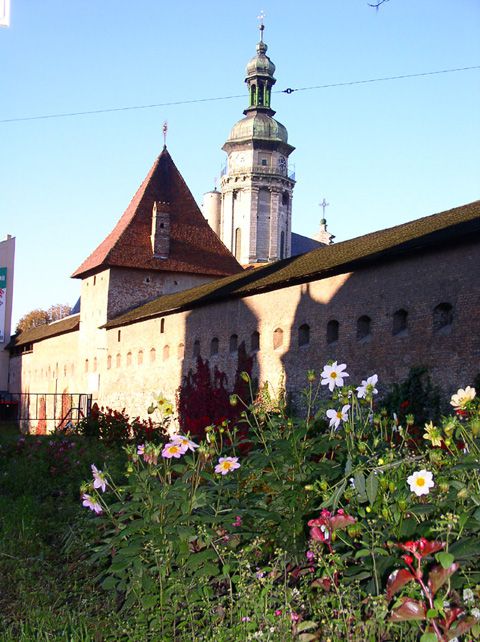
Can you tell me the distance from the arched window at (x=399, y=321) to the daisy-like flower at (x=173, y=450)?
11.3m

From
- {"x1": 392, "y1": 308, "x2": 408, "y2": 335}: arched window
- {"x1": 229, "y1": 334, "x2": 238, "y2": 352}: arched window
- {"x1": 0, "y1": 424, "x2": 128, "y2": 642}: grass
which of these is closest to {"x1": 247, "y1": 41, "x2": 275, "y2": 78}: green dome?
{"x1": 229, "y1": 334, "x2": 238, "y2": 352}: arched window

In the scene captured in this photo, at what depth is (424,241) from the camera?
49.1 feet

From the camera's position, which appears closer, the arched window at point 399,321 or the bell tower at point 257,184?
the arched window at point 399,321

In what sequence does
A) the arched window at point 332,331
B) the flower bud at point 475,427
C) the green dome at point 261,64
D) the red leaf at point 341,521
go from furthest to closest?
the green dome at point 261,64 → the arched window at point 332,331 → the flower bud at point 475,427 → the red leaf at point 341,521

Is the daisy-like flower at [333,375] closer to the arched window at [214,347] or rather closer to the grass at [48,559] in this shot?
the grass at [48,559]

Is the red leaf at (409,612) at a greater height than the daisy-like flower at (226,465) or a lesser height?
lesser

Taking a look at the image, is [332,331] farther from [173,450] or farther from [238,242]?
[238,242]

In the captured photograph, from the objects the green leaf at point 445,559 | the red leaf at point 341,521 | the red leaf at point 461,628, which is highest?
the red leaf at point 341,521

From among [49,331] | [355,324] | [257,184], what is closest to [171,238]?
[49,331]

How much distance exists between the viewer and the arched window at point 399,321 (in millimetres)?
15500

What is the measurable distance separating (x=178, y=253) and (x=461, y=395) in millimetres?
28449

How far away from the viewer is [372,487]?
3.55 m

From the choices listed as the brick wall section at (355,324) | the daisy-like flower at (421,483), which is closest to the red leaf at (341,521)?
the daisy-like flower at (421,483)

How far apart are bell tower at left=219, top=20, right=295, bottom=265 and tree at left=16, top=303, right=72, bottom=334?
1570 centimetres
